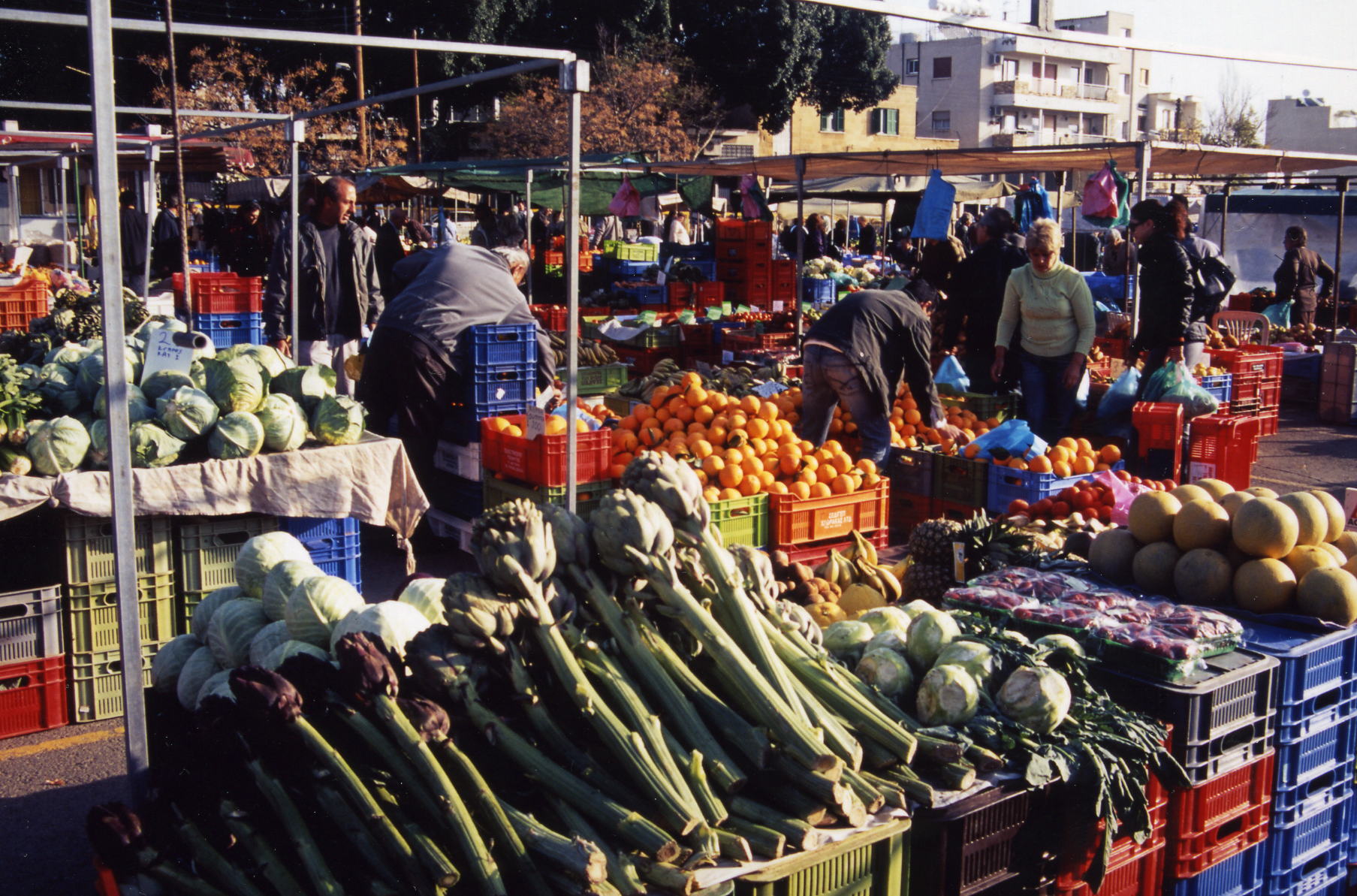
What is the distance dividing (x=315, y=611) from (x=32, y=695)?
7.09 ft

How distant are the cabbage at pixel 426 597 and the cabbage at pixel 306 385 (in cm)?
216

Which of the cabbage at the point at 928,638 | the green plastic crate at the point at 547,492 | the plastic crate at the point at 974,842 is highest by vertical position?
the cabbage at the point at 928,638

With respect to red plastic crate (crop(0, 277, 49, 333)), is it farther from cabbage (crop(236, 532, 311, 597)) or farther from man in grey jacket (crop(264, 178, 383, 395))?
cabbage (crop(236, 532, 311, 597))

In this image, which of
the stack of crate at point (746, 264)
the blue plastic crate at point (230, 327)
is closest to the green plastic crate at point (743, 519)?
the blue plastic crate at point (230, 327)

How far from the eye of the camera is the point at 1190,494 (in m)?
4.08

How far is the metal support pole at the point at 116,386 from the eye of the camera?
266cm

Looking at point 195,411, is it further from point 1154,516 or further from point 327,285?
point 1154,516

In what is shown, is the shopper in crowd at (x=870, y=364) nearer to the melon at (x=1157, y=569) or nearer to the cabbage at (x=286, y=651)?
the melon at (x=1157, y=569)

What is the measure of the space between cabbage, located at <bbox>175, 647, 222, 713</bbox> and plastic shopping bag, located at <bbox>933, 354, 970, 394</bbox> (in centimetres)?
671

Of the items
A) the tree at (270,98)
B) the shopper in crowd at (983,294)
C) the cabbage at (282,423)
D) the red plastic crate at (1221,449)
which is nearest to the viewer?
the cabbage at (282,423)

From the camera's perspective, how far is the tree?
27766mm

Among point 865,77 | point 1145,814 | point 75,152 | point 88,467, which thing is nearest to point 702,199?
point 75,152

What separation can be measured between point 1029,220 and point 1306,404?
5.08 metres

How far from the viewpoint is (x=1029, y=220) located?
10602 millimetres
